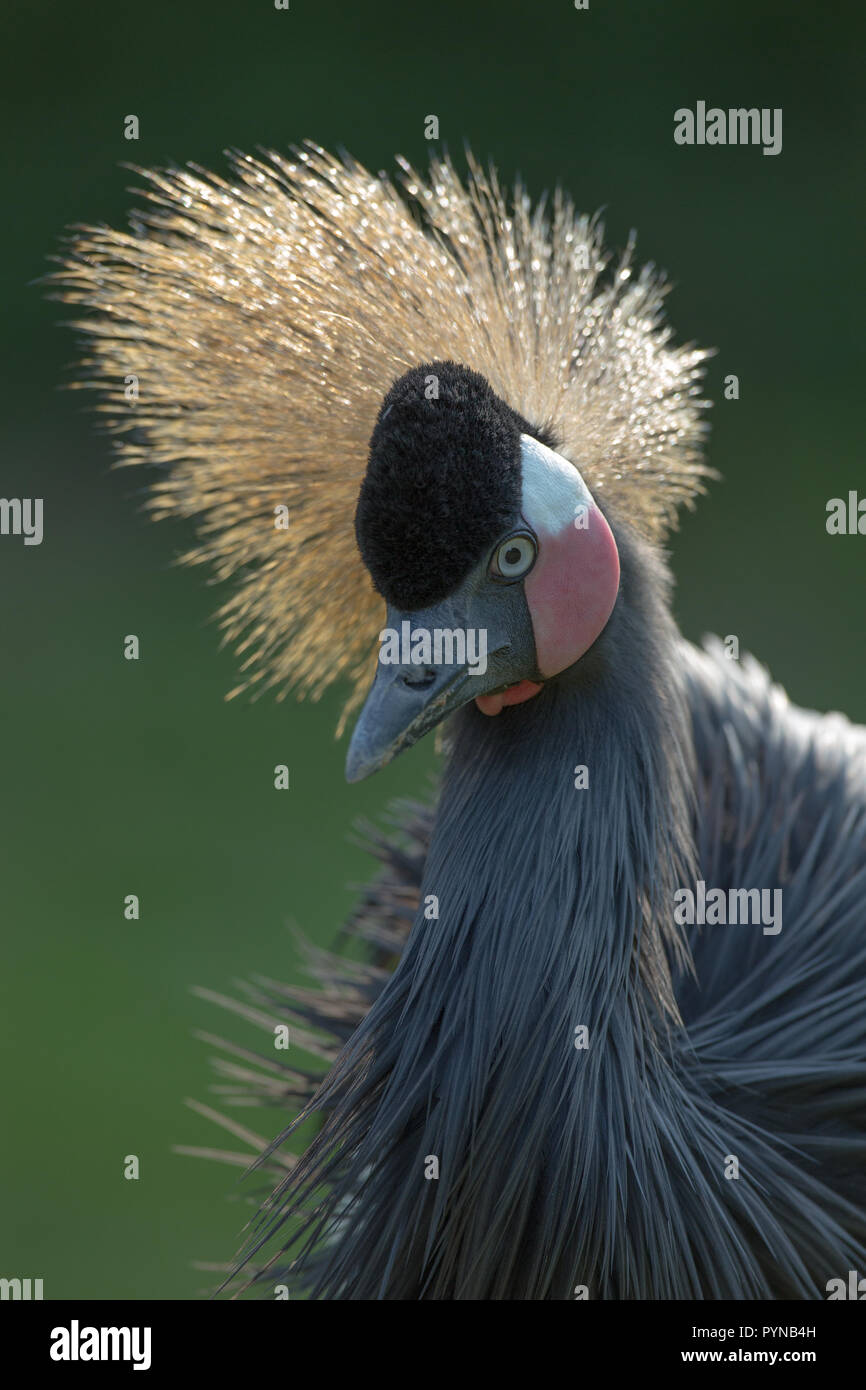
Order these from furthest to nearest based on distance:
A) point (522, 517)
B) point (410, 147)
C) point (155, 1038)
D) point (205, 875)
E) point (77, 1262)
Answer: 1. point (410, 147)
2. point (205, 875)
3. point (155, 1038)
4. point (77, 1262)
5. point (522, 517)

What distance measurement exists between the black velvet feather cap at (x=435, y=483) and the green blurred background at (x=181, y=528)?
4.78 ft

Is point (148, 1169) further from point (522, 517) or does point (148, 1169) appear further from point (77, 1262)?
point (522, 517)

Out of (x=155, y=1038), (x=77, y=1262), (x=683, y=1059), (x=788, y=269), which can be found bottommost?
(x=77, y=1262)

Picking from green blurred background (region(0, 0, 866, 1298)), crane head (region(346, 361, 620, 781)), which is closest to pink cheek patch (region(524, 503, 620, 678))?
crane head (region(346, 361, 620, 781))

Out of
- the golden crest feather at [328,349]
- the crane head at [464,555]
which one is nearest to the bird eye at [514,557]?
the crane head at [464,555]

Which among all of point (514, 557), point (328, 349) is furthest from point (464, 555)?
point (328, 349)

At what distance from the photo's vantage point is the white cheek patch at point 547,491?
1.04m

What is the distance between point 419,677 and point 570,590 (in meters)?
0.13

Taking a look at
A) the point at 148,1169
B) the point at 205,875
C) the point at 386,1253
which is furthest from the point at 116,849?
the point at 386,1253

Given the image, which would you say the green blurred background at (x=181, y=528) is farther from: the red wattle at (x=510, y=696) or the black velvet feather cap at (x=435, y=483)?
the black velvet feather cap at (x=435, y=483)

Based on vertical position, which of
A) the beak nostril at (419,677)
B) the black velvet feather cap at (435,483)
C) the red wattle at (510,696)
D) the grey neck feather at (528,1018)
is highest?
the black velvet feather cap at (435,483)

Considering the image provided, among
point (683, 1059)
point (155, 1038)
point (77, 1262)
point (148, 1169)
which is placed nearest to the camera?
point (683, 1059)
